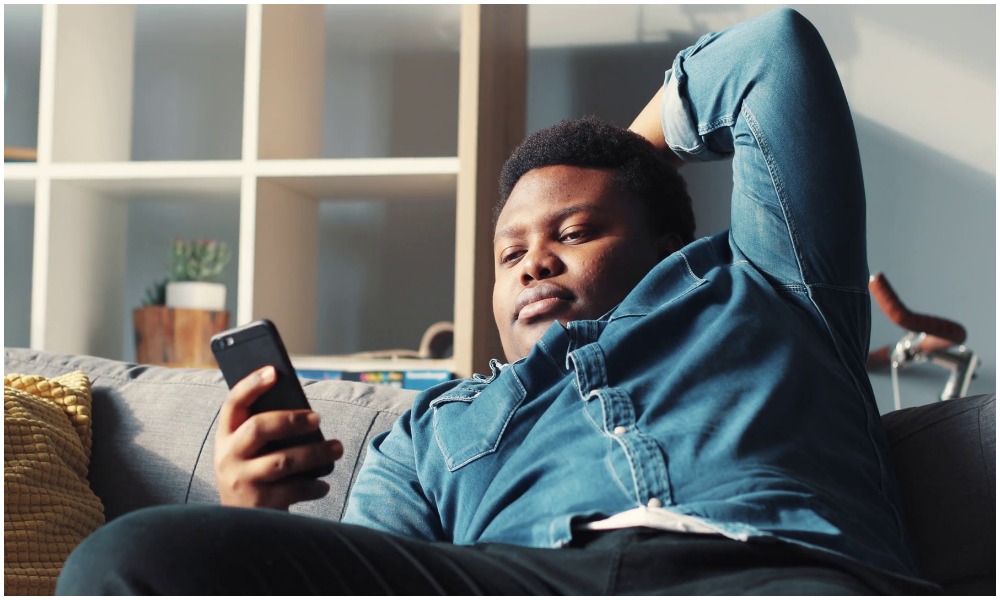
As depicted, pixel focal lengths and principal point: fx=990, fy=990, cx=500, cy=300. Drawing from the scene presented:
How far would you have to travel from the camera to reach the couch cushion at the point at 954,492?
1.02 meters

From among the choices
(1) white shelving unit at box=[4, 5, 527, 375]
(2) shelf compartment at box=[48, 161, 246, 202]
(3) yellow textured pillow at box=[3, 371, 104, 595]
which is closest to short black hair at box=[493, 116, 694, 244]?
(3) yellow textured pillow at box=[3, 371, 104, 595]

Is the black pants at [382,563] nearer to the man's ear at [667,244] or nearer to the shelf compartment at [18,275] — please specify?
the man's ear at [667,244]

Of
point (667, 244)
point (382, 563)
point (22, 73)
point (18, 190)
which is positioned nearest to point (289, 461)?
point (382, 563)

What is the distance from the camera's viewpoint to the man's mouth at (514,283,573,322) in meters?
1.10

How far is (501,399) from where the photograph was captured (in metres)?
1.01

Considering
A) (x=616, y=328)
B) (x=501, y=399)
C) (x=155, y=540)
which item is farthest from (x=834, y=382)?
(x=155, y=540)

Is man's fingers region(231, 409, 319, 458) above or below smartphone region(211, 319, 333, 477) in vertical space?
below

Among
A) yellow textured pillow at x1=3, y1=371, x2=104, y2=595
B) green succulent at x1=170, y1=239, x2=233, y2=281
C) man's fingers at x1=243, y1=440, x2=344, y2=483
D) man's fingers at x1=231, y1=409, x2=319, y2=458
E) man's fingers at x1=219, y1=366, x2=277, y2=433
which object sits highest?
green succulent at x1=170, y1=239, x2=233, y2=281

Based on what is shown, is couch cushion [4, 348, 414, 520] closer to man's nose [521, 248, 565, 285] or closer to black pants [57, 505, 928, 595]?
man's nose [521, 248, 565, 285]

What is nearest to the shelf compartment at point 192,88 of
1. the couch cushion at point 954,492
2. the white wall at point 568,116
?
the white wall at point 568,116

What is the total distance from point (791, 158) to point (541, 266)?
291mm

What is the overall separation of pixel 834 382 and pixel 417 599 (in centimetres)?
47

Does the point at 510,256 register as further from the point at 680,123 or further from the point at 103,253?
the point at 103,253

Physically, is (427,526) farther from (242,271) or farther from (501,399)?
(242,271)
